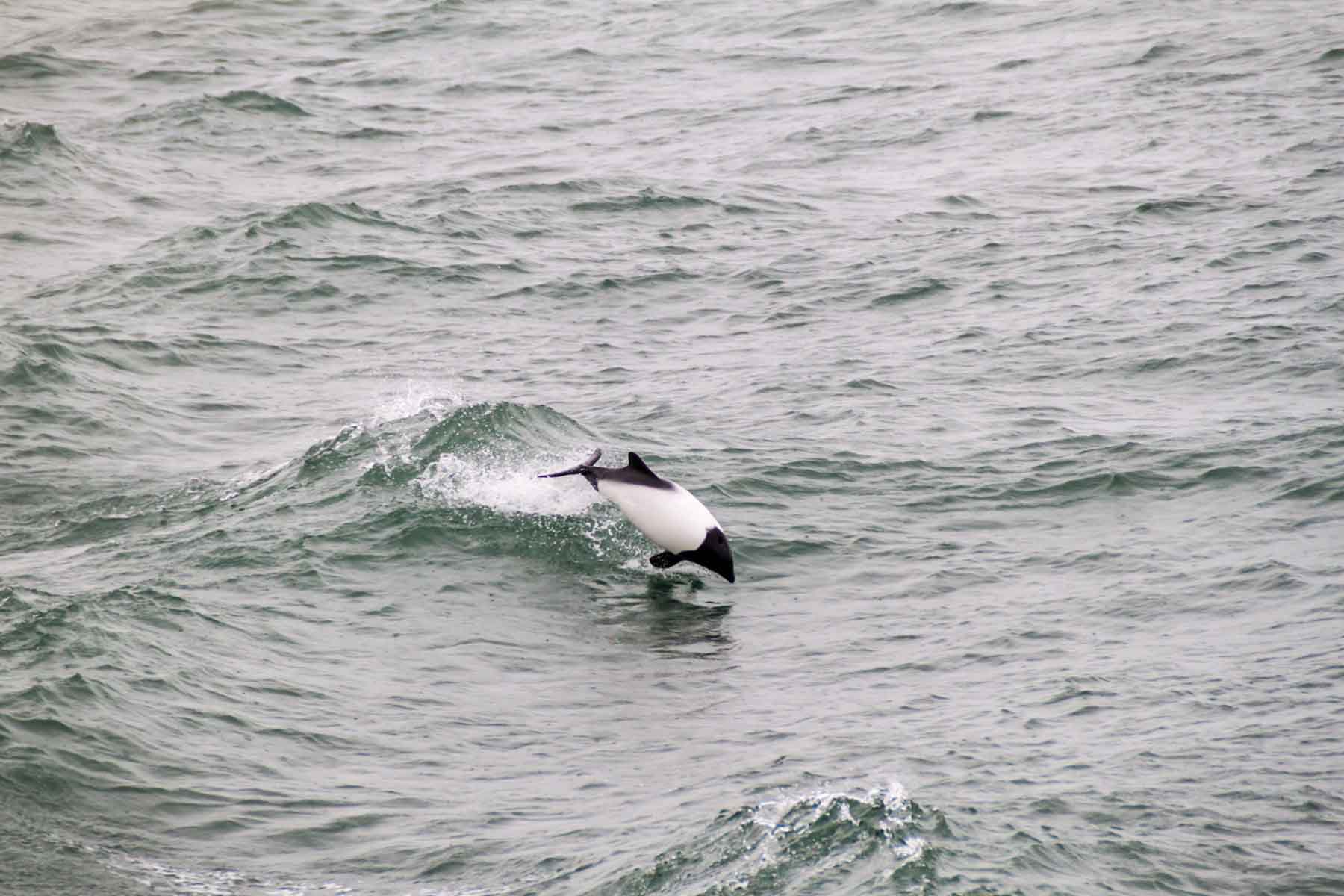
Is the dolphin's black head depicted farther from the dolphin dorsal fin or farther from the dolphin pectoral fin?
the dolphin dorsal fin

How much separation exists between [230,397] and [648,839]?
10.7 metres

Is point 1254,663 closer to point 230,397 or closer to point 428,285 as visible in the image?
point 230,397

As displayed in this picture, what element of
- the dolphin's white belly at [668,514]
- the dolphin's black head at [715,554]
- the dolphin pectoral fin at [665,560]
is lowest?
the dolphin pectoral fin at [665,560]

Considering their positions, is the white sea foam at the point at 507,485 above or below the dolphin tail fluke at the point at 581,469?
below

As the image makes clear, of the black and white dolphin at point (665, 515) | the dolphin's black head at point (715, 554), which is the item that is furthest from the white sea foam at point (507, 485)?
the dolphin's black head at point (715, 554)

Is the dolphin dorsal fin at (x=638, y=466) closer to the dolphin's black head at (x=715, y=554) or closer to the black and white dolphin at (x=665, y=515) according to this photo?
the black and white dolphin at (x=665, y=515)

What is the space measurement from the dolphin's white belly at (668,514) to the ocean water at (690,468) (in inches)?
21.4

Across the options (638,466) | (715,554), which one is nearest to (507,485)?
(638,466)

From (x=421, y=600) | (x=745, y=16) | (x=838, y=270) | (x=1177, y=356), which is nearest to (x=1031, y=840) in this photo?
(x=421, y=600)

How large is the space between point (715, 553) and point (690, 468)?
262 centimetres

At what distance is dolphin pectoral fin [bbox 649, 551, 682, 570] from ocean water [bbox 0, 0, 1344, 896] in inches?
9.4

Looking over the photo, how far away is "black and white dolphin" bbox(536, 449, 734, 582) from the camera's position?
15.1 m

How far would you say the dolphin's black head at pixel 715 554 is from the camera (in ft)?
49.6

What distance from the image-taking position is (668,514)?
15.2m
